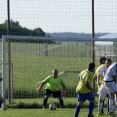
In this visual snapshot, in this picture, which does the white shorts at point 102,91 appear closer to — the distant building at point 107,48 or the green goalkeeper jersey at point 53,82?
the green goalkeeper jersey at point 53,82

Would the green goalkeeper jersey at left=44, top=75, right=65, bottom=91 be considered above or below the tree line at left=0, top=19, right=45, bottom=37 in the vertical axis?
below

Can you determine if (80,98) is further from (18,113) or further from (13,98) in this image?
(13,98)

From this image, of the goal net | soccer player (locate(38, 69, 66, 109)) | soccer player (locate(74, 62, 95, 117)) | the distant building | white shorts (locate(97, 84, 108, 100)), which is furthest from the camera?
the distant building

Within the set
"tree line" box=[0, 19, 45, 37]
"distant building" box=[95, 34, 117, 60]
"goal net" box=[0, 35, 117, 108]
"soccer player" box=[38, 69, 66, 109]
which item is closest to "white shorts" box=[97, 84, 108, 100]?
"soccer player" box=[38, 69, 66, 109]

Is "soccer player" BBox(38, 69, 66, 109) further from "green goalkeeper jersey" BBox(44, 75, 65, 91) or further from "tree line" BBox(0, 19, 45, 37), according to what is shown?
"tree line" BBox(0, 19, 45, 37)

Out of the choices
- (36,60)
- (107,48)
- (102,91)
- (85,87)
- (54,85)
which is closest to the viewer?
(85,87)

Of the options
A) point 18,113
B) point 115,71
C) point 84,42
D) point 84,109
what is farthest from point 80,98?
point 84,42

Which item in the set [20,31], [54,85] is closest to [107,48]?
[54,85]

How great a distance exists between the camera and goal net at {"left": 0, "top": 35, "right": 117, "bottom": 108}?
76.2ft

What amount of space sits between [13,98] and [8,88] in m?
0.50

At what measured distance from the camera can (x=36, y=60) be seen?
24.1 metres

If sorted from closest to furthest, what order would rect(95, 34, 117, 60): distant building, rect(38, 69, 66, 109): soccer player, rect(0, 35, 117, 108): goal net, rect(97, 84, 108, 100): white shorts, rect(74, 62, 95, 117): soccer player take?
rect(74, 62, 95, 117): soccer player
rect(97, 84, 108, 100): white shorts
rect(38, 69, 66, 109): soccer player
rect(0, 35, 117, 108): goal net
rect(95, 34, 117, 60): distant building

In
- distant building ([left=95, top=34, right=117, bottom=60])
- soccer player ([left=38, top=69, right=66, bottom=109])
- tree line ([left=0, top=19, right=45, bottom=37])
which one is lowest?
soccer player ([left=38, top=69, right=66, bottom=109])

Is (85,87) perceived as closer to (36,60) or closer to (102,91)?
(102,91)
